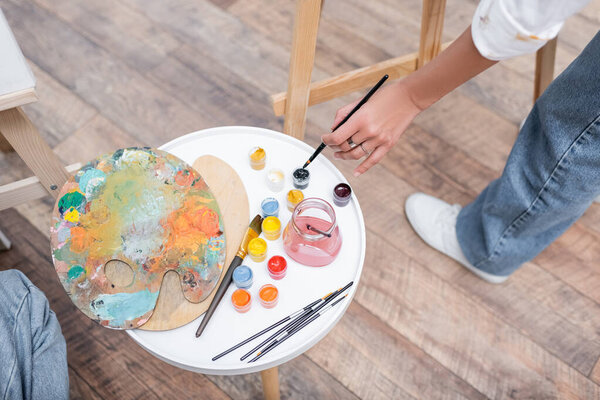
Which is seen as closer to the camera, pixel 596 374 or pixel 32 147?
pixel 32 147

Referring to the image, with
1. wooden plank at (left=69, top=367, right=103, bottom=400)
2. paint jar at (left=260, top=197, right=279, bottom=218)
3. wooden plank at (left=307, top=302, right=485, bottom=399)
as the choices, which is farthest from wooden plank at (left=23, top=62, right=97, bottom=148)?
wooden plank at (left=307, top=302, right=485, bottom=399)

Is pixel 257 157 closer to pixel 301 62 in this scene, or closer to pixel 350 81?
pixel 301 62

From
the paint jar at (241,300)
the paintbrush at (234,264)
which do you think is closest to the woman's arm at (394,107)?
the paintbrush at (234,264)

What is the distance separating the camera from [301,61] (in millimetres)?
994

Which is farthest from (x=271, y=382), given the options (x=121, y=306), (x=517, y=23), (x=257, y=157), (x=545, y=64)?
(x=545, y=64)

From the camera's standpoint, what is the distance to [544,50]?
1.26m

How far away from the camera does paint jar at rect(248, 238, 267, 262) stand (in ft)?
2.85

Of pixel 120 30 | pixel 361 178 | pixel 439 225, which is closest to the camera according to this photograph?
pixel 439 225

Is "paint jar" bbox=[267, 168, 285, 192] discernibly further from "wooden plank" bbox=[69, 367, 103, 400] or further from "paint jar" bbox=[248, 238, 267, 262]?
"wooden plank" bbox=[69, 367, 103, 400]

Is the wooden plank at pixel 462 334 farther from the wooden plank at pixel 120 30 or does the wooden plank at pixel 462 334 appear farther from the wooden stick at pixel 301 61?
the wooden plank at pixel 120 30

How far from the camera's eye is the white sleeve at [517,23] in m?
0.59

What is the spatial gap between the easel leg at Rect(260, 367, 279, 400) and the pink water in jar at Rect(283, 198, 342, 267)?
273 millimetres

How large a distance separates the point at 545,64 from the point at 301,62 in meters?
0.75

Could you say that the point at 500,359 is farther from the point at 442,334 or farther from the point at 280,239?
the point at 280,239
